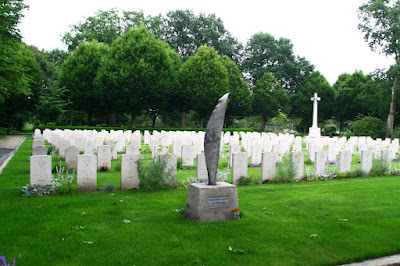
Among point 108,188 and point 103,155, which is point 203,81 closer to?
point 103,155

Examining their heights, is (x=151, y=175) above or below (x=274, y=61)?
below

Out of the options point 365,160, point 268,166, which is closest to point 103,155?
point 268,166

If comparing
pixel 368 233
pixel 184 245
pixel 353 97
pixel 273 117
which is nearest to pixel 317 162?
pixel 368 233

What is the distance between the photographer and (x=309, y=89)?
155 ft

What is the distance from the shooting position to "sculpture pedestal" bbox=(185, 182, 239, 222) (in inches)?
211

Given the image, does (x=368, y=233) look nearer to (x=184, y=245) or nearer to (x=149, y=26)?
(x=184, y=245)

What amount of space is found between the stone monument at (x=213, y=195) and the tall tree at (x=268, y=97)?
40039 millimetres

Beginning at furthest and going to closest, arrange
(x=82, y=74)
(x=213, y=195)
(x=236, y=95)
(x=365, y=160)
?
(x=236, y=95) < (x=82, y=74) < (x=365, y=160) < (x=213, y=195)

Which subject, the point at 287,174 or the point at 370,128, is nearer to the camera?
the point at 287,174

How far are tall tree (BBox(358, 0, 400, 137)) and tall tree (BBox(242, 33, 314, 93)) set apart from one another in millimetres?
15937

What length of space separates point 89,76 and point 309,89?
98.9ft

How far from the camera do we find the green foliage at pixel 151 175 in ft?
25.5

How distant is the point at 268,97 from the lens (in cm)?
4428

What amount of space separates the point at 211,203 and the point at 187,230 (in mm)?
673
